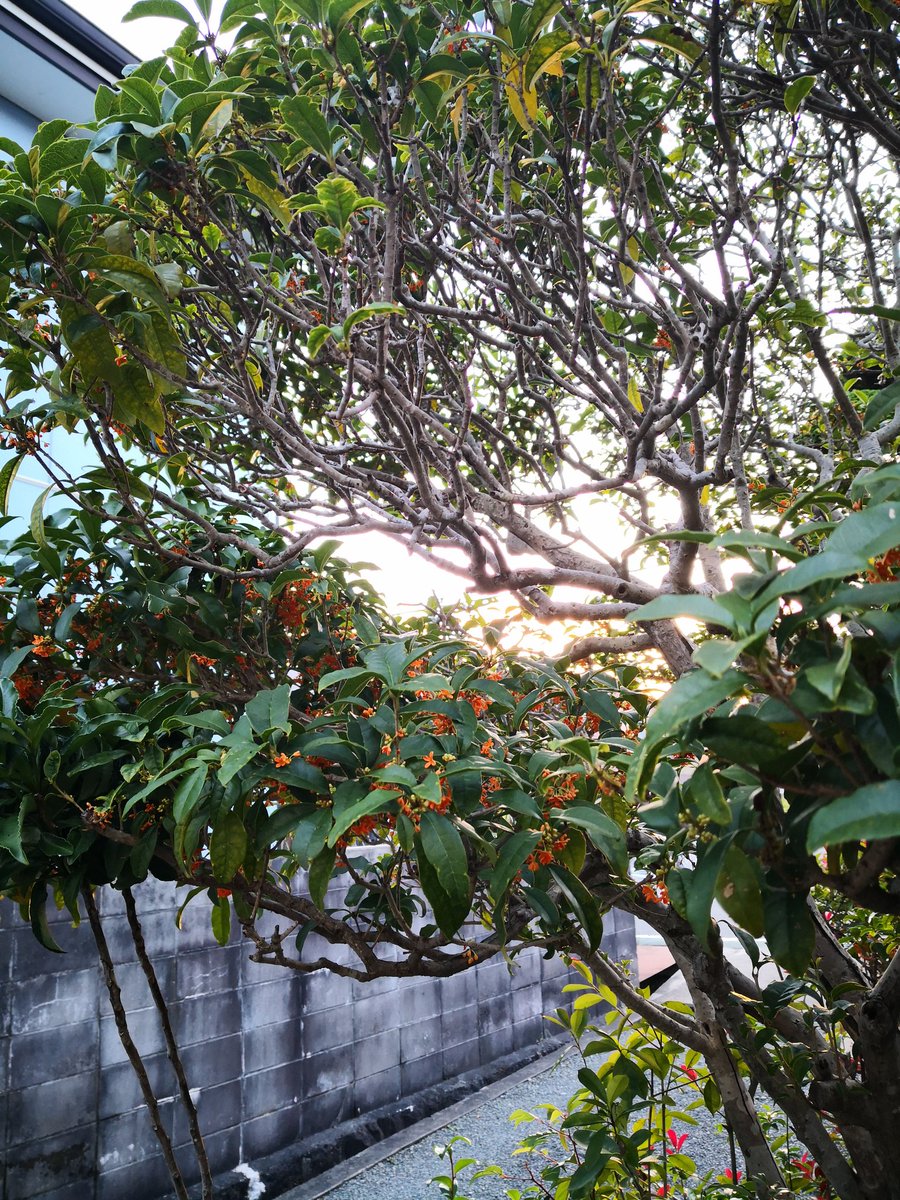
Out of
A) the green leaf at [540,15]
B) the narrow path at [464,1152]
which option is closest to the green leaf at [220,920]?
the green leaf at [540,15]

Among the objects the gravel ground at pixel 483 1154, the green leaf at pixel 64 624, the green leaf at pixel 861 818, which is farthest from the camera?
the gravel ground at pixel 483 1154

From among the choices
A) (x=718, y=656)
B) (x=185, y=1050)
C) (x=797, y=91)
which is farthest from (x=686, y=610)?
(x=185, y=1050)

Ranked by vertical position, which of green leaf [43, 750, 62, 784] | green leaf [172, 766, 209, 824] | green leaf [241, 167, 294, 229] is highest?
green leaf [241, 167, 294, 229]

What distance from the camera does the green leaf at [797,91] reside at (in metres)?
1.34

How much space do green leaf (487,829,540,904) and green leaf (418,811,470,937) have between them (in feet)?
0.18

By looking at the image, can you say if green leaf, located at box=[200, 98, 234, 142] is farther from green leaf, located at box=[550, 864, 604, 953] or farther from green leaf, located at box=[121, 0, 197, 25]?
green leaf, located at box=[550, 864, 604, 953]

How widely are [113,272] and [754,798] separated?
42.5 inches

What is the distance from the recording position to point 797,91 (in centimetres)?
136

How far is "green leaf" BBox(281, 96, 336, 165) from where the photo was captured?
1.28 meters

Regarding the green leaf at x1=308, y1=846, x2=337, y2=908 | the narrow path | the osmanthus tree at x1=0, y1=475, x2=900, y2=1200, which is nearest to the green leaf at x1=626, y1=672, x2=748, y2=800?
the osmanthus tree at x1=0, y1=475, x2=900, y2=1200

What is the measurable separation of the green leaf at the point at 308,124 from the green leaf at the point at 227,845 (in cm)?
100

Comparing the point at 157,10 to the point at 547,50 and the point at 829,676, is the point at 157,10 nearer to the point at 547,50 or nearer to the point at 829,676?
the point at 547,50

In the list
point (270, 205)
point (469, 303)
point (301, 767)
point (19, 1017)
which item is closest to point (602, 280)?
point (469, 303)

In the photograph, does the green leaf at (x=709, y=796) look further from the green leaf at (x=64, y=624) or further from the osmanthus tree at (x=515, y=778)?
the green leaf at (x=64, y=624)
